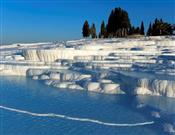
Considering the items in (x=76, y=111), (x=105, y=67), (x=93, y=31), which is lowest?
(x=76, y=111)

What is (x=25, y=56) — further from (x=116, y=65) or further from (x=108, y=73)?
(x=108, y=73)

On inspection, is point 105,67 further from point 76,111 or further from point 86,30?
point 86,30

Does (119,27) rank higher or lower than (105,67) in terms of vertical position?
higher

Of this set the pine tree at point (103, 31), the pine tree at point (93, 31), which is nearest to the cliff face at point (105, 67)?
the pine tree at point (93, 31)

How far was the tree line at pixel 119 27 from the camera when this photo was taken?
27547mm

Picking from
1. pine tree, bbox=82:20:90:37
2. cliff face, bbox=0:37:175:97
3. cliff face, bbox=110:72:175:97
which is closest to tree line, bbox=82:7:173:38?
pine tree, bbox=82:20:90:37

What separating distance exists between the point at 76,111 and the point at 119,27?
22.0 metres

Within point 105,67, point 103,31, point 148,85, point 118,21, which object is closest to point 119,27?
point 118,21

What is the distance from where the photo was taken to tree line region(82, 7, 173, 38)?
2755 cm

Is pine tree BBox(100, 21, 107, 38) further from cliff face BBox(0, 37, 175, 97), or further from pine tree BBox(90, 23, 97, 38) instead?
cliff face BBox(0, 37, 175, 97)

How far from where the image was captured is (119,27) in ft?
91.3

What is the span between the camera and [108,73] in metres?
9.98

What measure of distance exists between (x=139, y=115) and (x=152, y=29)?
24.1 m

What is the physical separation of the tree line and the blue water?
19.3 metres
